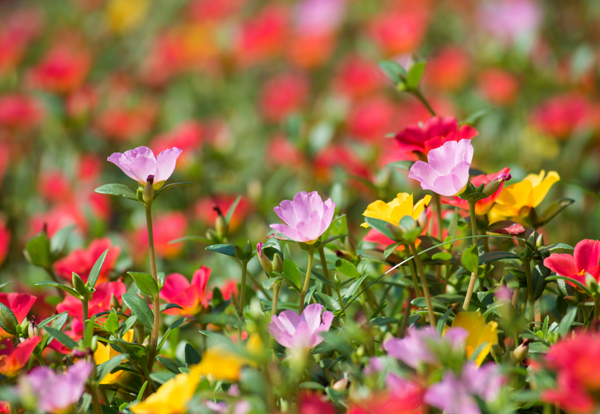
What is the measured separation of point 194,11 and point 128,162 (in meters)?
2.98

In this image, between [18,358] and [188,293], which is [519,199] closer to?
[188,293]

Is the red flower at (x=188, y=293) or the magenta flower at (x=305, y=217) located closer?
the magenta flower at (x=305, y=217)

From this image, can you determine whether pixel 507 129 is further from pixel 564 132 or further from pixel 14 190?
pixel 14 190

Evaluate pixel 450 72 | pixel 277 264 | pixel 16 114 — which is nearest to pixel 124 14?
pixel 16 114

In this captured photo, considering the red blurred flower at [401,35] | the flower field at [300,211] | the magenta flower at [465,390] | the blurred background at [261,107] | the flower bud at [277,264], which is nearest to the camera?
the magenta flower at [465,390]

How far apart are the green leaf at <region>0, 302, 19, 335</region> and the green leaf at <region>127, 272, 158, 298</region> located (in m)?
0.17

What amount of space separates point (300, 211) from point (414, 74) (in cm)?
38

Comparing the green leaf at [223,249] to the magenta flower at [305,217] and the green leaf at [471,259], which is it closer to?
the magenta flower at [305,217]

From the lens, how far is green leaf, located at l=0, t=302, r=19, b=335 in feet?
2.31

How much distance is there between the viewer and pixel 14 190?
1.96 metres

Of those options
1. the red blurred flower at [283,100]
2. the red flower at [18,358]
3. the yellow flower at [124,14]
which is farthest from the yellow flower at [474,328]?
the yellow flower at [124,14]

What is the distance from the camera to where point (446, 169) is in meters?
0.69

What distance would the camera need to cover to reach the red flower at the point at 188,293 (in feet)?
2.61

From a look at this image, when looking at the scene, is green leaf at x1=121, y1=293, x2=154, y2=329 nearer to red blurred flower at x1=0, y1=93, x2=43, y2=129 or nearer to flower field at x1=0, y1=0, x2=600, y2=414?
flower field at x1=0, y1=0, x2=600, y2=414
